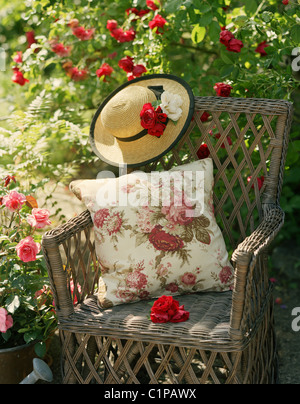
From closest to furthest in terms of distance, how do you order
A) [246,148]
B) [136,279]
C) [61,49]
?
1. [136,279]
2. [246,148]
3. [61,49]

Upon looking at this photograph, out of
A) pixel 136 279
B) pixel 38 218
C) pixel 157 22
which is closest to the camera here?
pixel 136 279

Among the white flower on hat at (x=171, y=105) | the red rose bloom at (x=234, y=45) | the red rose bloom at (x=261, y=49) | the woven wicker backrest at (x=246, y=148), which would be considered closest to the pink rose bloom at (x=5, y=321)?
the woven wicker backrest at (x=246, y=148)

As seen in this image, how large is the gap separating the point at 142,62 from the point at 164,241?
3.19 feet

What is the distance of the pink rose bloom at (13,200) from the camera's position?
176 centimetres

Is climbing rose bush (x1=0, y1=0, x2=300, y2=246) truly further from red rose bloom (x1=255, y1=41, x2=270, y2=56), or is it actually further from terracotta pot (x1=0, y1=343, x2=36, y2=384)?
terracotta pot (x1=0, y1=343, x2=36, y2=384)

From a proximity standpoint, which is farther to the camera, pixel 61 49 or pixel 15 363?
pixel 61 49

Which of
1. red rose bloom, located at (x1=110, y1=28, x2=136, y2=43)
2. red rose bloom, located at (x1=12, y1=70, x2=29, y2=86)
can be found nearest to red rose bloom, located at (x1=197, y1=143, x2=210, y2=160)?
red rose bloom, located at (x1=110, y1=28, x2=136, y2=43)

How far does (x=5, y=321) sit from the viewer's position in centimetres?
167

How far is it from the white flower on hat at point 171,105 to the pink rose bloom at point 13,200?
0.60 metres

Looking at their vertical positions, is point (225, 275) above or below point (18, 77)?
below

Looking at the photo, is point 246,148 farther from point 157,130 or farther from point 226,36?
point 226,36

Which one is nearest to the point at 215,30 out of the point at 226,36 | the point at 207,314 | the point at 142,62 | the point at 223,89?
the point at 226,36

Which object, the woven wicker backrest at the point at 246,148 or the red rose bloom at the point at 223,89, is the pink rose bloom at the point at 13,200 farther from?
the red rose bloom at the point at 223,89

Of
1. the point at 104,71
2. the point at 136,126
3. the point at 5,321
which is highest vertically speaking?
the point at 104,71
